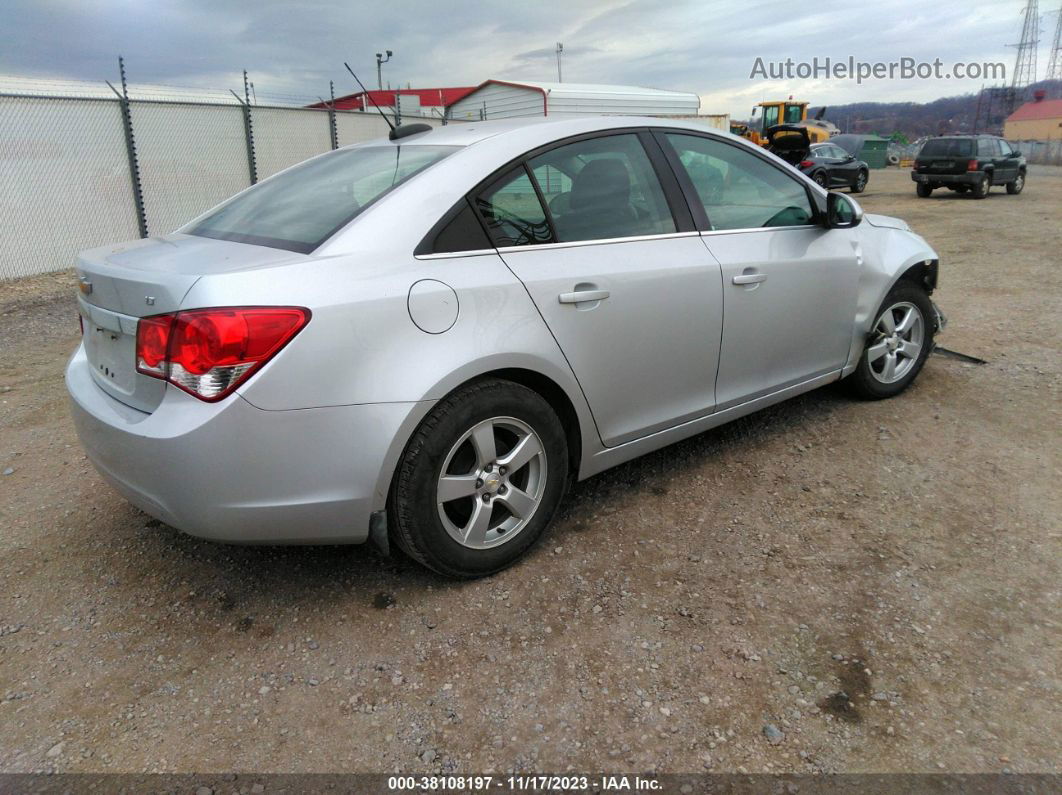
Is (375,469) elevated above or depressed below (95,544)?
above

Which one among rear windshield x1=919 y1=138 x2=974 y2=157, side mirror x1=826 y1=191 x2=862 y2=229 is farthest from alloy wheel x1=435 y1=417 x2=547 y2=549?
rear windshield x1=919 y1=138 x2=974 y2=157

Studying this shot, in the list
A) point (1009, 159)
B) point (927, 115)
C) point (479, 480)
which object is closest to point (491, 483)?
point (479, 480)

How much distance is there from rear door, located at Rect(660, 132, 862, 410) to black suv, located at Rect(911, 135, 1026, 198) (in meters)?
19.5

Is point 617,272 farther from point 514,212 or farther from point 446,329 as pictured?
point 446,329

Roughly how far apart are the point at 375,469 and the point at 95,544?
1.54 metres

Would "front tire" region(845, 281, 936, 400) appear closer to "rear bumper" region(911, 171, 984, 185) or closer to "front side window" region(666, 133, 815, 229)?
"front side window" region(666, 133, 815, 229)

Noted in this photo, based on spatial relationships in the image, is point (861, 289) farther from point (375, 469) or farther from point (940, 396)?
point (375, 469)

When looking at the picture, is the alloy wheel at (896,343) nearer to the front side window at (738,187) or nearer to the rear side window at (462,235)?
the front side window at (738,187)

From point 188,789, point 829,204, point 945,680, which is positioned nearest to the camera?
point 188,789

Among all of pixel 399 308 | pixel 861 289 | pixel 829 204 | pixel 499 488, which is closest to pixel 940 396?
pixel 861 289

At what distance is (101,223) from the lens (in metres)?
10.4

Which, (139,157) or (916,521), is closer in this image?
(916,521)

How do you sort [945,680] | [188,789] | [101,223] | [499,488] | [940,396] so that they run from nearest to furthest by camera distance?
[188,789]
[945,680]
[499,488]
[940,396]
[101,223]

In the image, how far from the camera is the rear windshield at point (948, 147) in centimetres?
2012
